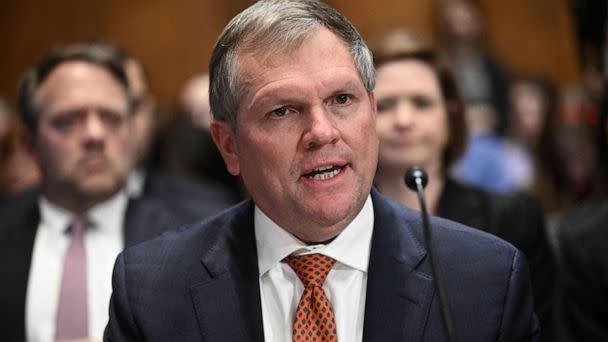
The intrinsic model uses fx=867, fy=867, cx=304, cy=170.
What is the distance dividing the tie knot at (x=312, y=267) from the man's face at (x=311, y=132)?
59mm

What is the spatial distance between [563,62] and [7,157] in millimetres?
4947

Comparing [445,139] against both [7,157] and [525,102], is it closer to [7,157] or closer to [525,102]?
[7,157]

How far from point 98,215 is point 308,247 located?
146cm

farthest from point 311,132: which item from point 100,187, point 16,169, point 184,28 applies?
point 184,28

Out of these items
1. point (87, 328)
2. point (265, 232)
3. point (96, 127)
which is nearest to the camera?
point (265, 232)

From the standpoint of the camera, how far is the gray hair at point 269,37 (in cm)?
198

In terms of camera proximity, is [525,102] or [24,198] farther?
[525,102]

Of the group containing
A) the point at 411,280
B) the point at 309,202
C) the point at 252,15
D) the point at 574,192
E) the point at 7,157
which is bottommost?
the point at 574,192

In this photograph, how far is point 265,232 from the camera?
2.16 m

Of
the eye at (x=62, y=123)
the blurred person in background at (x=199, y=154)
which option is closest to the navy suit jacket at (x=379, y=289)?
the eye at (x=62, y=123)

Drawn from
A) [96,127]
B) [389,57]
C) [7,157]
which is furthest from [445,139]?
[7,157]

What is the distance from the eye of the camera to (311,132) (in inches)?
76.9

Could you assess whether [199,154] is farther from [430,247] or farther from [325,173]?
[430,247]

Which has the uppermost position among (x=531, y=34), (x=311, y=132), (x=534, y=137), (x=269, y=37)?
(x=269, y=37)
